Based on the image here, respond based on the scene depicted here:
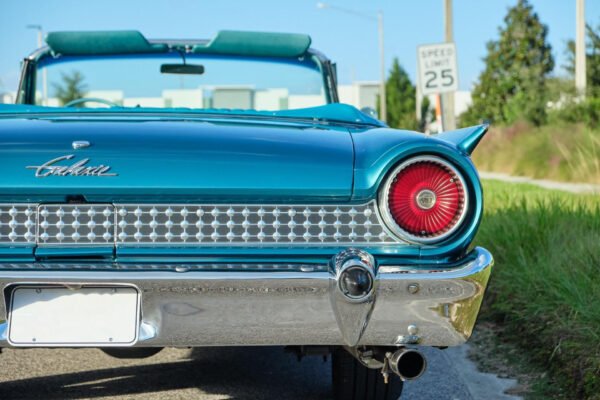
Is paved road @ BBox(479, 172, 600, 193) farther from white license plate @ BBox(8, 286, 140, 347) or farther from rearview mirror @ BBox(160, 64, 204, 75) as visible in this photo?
white license plate @ BBox(8, 286, 140, 347)

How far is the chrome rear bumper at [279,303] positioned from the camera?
275 centimetres

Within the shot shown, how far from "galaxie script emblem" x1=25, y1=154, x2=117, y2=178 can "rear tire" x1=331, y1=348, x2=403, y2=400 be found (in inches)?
45.3

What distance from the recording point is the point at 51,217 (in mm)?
2863

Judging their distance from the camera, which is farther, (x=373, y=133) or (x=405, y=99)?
(x=405, y=99)

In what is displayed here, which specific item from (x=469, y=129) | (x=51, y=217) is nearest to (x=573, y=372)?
(x=469, y=129)

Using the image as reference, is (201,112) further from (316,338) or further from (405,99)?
(405,99)

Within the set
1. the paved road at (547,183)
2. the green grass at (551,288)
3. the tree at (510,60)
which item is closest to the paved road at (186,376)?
the green grass at (551,288)

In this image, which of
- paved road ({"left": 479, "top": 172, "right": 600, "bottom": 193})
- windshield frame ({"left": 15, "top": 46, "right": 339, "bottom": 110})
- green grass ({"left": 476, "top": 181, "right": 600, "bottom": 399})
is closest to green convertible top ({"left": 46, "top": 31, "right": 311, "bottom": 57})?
windshield frame ({"left": 15, "top": 46, "right": 339, "bottom": 110})

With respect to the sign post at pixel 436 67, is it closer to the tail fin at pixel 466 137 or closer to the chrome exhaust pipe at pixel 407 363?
the tail fin at pixel 466 137

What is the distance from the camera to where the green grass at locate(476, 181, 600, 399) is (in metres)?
4.37

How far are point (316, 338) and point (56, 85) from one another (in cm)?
314

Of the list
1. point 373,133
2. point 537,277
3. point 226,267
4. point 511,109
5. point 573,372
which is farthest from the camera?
point 511,109

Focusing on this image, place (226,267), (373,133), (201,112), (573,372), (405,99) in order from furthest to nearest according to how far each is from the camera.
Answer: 1. (405,99)
2. (573,372)
3. (201,112)
4. (373,133)
5. (226,267)

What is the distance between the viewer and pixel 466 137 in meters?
3.16
